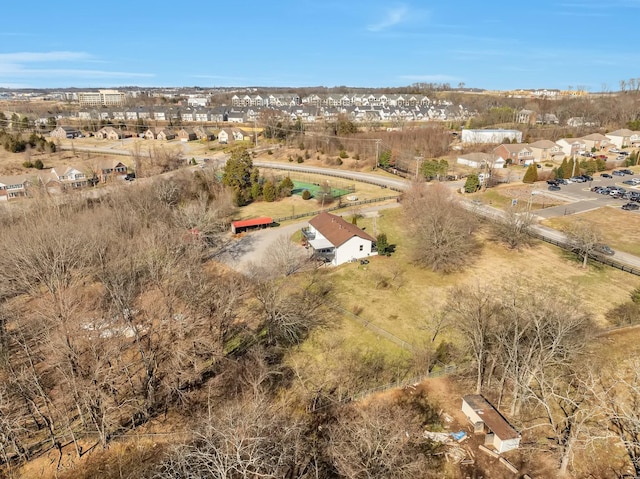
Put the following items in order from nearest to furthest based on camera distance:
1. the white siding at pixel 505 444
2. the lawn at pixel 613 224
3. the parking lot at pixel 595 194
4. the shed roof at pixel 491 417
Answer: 1. the white siding at pixel 505 444
2. the shed roof at pixel 491 417
3. the lawn at pixel 613 224
4. the parking lot at pixel 595 194

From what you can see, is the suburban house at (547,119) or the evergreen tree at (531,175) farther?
the suburban house at (547,119)

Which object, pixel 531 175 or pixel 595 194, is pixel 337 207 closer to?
pixel 531 175

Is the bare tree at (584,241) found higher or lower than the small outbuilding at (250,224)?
higher

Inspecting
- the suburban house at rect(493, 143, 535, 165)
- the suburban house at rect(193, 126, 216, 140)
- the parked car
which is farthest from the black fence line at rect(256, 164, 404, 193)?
the suburban house at rect(193, 126, 216, 140)

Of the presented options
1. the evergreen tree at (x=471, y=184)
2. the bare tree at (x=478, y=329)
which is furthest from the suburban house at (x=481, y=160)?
the bare tree at (x=478, y=329)

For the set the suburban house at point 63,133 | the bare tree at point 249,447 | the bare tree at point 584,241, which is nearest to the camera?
the bare tree at point 249,447

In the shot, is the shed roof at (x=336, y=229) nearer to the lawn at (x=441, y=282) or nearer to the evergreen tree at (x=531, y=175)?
the lawn at (x=441, y=282)

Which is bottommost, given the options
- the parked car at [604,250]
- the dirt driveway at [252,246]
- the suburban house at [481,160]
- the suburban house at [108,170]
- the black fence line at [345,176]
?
the dirt driveway at [252,246]
